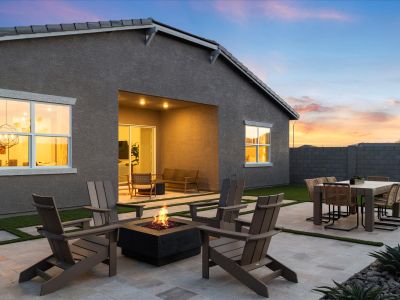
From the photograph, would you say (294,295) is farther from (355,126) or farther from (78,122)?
(355,126)

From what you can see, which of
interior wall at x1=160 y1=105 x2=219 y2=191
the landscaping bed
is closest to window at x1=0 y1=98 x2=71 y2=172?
interior wall at x1=160 y1=105 x2=219 y2=191

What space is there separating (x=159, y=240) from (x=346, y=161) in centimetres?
1451

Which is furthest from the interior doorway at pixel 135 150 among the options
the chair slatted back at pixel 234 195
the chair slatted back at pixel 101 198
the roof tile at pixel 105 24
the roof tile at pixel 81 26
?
the chair slatted back at pixel 234 195

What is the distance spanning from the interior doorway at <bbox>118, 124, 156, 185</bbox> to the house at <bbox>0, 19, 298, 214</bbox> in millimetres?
45

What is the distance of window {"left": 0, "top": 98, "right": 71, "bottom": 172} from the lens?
8508 mm

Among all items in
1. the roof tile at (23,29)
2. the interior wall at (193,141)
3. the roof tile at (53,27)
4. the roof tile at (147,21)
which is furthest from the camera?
the interior wall at (193,141)

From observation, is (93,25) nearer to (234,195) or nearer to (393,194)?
(234,195)

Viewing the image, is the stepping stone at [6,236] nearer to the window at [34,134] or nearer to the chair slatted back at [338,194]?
the window at [34,134]

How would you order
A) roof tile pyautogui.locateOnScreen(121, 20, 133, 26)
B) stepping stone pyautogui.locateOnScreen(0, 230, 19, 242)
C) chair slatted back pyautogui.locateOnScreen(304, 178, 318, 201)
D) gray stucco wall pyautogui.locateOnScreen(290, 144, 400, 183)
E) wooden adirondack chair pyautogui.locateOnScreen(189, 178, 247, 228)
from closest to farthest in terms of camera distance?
wooden adirondack chair pyautogui.locateOnScreen(189, 178, 247, 228)
stepping stone pyautogui.locateOnScreen(0, 230, 19, 242)
chair slatted back pyautogui.locateOnScreen(304, 178, 318, 201)
roof tile pyautogui.locateOnScreen(121, 20, 133, 26)
gray stucco wall pyautogui.locateOnScreen(290, 144, 400, 183)

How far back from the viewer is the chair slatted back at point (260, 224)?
3823mm

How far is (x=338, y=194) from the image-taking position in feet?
23.6

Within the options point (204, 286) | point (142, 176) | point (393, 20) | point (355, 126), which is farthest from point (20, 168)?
point (355, 126)

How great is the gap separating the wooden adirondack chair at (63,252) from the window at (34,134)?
5135mm

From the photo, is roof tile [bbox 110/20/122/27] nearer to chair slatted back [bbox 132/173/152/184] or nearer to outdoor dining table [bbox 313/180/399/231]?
chair slatted back [bbox 132/173/152/184]
